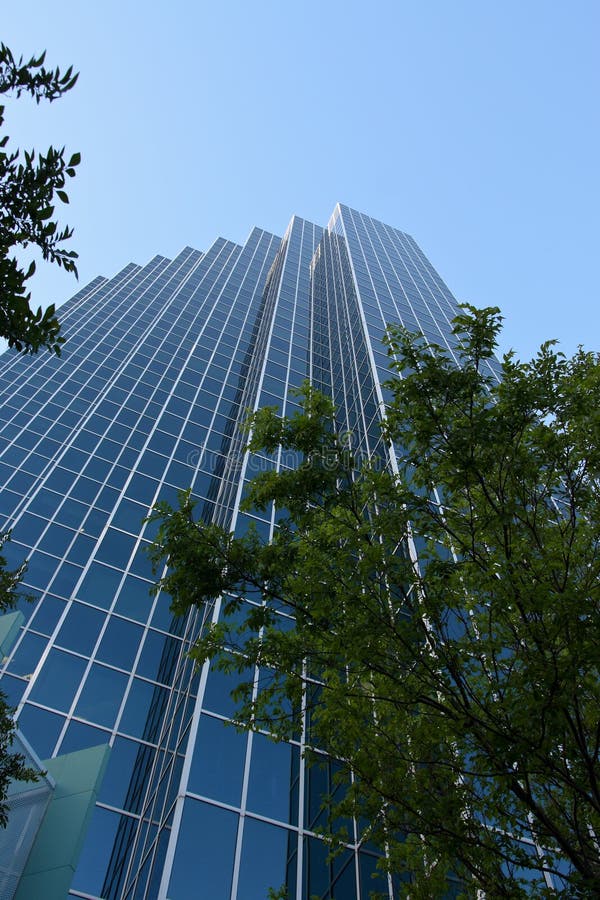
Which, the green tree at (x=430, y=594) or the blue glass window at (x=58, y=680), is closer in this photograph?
the green tree at (x=430, y=594)

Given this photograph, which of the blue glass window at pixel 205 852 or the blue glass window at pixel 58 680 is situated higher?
the blue glass window at pixel 58 680

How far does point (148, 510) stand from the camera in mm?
24141

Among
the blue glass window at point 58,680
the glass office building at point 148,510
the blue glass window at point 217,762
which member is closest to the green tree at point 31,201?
the glass office building at point 148,510

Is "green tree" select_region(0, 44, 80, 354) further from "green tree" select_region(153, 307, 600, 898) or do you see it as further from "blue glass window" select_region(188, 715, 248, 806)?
"blue glass window" select_region(188, 715, 248, 806)

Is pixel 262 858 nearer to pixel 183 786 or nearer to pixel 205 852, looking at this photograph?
pixel 205 852

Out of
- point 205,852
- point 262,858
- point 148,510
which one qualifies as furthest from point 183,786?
point 148,510

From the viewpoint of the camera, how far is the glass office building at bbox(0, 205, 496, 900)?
1066 cm

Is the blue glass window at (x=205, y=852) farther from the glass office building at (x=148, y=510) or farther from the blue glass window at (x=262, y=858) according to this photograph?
the blue glass window at (x=262, y=858)

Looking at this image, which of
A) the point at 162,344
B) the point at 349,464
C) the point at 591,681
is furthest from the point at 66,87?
the point at 162,344

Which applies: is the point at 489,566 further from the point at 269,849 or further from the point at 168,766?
the point at 168,766

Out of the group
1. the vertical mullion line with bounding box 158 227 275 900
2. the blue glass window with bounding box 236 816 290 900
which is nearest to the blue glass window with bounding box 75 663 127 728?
the vertical mullion line with bounding box 158 227 275 900

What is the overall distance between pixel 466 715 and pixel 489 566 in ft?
5.11

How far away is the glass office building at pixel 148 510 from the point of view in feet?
35.0

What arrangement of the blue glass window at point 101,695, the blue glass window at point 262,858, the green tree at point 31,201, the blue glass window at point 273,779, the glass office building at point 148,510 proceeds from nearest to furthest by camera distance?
1. the green tree at point 31,201
2. the blue glass window at point 262,858
3. the glass office building at point 148,510
4. the blue glass window at point 273,779
5. the blue glass window at point 101,695
